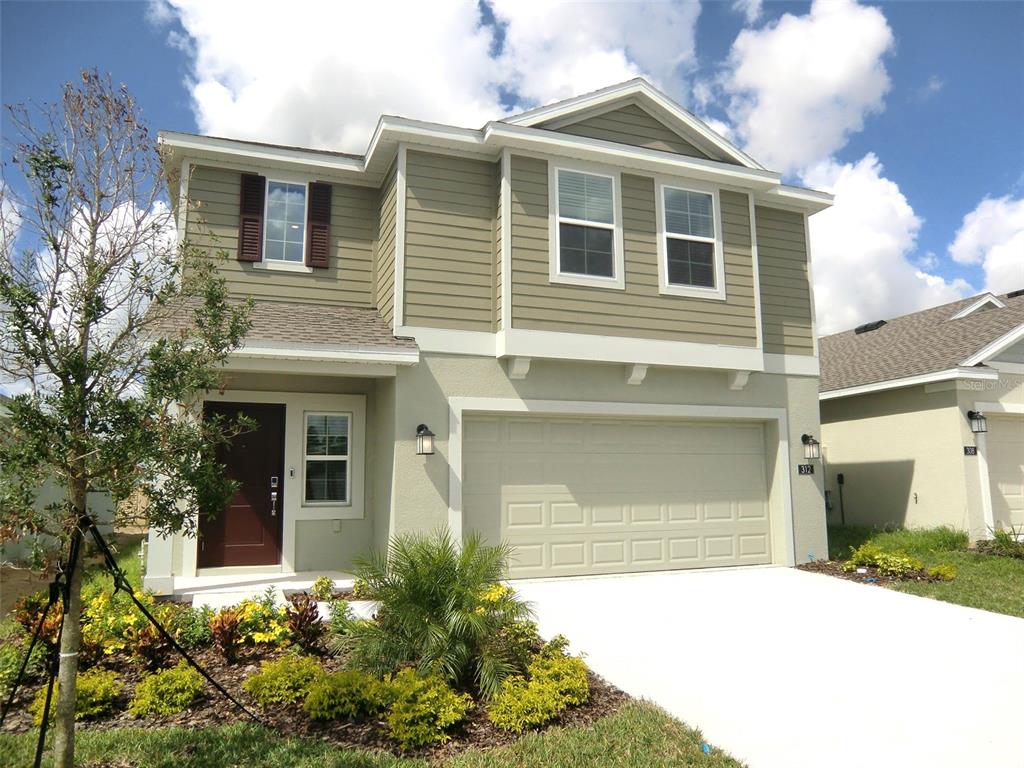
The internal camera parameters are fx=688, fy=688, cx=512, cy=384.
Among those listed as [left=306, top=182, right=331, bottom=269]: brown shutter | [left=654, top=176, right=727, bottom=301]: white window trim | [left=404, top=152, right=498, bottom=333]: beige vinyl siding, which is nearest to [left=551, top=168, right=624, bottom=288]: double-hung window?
[left=654, top=176, right=727, bottom=301]: white window trim

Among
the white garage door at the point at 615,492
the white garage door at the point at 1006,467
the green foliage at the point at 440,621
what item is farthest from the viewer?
the white garage door at the point at 1006,467

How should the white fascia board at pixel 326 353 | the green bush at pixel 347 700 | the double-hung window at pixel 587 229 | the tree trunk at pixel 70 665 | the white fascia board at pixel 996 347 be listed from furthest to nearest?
the white fascia board at pixel 996 347 < the double-hung window at pixel 587 229 < the white fascia board at pixel 326 353 < the green bush at pixel 347 700 < the tree trunk at pixel 70 665

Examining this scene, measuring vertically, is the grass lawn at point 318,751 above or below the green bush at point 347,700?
below

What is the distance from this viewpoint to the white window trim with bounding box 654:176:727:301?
9.57 meters

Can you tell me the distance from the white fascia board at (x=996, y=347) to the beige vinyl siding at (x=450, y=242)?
842 centimetres

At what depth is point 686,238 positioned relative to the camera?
32.2 ft

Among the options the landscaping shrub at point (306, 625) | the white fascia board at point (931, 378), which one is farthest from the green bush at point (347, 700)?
the white fascia board at point (931, 378)

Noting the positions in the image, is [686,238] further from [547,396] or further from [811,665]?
[811,665]

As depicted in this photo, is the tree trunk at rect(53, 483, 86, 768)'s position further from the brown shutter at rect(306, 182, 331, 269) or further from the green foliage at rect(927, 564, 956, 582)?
the green foliage at rect(927, 564, 956, 582)

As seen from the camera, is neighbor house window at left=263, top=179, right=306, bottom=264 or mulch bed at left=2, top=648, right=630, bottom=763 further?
neighbor house window at left=263, top=179, right=306, bottom=264

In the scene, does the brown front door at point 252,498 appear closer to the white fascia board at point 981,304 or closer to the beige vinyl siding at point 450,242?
the beige vinyl siding at point 450,242

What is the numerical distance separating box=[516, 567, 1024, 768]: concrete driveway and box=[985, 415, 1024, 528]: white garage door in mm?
5226

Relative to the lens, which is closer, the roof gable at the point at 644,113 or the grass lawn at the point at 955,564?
the grass lawn at the point at 955,564

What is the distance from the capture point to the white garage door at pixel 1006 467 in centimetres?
1187
